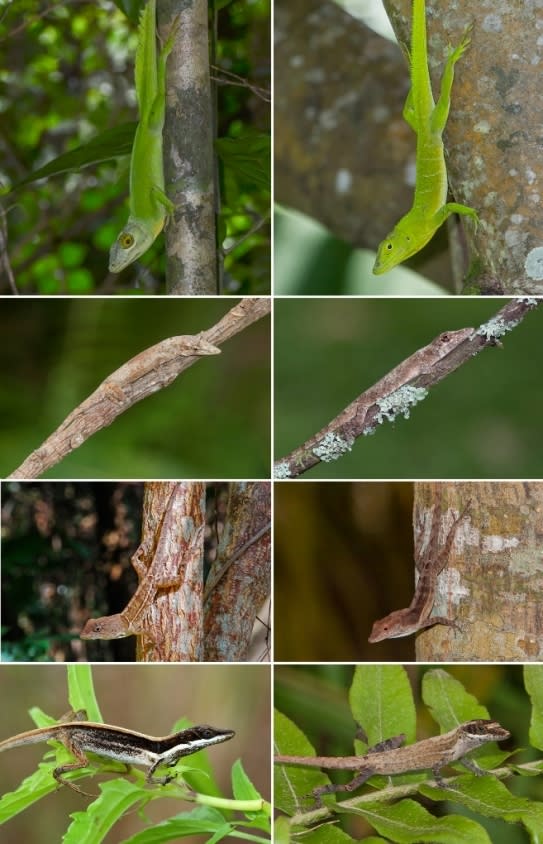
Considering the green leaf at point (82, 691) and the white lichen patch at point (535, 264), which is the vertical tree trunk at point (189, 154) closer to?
the white lichen patch at point (535, 264)

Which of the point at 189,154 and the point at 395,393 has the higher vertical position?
the point at 189,154

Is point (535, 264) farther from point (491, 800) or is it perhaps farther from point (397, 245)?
point (491, 800)

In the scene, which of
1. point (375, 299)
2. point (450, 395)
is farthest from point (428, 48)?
point (450, 395)

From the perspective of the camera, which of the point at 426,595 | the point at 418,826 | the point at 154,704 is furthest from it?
the point at 154,704

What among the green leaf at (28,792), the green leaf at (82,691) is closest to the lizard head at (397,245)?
the green leaf at (82,691)

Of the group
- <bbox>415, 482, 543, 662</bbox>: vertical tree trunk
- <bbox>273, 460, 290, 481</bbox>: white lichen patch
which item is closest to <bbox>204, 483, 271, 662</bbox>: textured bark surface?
<bbox>273, 460, 290, 481</bbox>: white lichen patch

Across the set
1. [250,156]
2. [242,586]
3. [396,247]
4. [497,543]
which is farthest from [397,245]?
[242,586]

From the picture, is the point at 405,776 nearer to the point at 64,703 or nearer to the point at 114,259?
the point at 64,703
